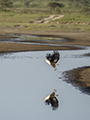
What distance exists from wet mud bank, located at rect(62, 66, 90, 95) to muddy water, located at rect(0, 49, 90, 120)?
0.30 metres

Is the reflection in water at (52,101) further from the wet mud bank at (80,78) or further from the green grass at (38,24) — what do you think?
the green grass at (38,24)

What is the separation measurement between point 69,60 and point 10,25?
29.2m

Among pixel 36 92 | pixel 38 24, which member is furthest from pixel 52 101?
pixel 38 24

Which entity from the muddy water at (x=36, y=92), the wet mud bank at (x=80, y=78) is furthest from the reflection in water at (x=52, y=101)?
the wet mud bank at (x=80, y=78)

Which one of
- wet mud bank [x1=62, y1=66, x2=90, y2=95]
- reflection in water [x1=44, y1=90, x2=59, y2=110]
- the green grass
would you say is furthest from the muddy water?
the green grass

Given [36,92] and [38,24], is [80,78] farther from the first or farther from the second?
[38,24]

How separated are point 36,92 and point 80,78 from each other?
3.34 metres

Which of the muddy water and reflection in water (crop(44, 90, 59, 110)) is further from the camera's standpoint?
reflection in water (crop(44, 90, 59, 110))

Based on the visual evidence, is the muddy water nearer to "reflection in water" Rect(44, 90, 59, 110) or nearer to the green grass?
"reflection in water" Rect(44, 90, 59, 110)

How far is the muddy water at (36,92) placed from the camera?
363 inches

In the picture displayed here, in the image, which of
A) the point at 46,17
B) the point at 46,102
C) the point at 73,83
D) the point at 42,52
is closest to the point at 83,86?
the point at 73,83

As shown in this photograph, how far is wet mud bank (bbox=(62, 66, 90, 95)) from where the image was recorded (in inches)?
499

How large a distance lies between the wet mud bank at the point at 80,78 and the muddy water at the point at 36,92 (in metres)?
0.30

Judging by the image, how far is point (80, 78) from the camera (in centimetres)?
1427
